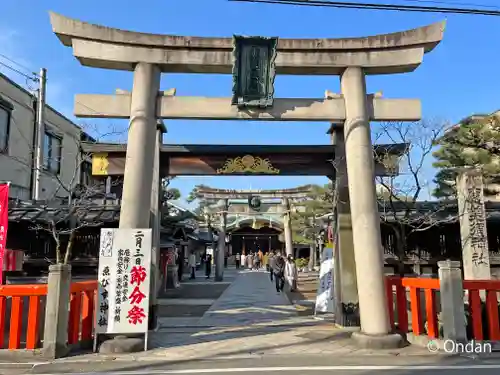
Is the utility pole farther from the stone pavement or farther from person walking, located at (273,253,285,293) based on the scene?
person walking, located at (273,253,285,293)

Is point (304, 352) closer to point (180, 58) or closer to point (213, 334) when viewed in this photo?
point (213, 334)

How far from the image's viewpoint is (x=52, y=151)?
2400cm

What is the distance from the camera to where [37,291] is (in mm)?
8328

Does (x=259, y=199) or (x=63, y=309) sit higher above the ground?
(x=259, y=199)

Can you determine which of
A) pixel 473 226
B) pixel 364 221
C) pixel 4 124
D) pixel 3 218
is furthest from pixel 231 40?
pixel 4 124

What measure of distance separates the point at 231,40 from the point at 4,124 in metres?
14.5

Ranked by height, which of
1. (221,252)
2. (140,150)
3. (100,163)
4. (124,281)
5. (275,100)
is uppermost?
(275,100)

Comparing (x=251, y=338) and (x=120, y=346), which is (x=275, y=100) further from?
(x=120, y=346)

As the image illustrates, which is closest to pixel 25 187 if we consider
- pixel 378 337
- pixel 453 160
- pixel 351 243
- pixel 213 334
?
pixel 213 334

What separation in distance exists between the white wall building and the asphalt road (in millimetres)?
11419

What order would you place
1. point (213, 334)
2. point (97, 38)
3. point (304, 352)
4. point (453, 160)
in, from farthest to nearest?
point (453, 160), point (213, 334), point (97, 38), point (304, 352)

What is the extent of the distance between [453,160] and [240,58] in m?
14.6

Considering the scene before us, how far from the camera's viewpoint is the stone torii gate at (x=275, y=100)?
941 cm

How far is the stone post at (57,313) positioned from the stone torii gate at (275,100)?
5.18 feet
